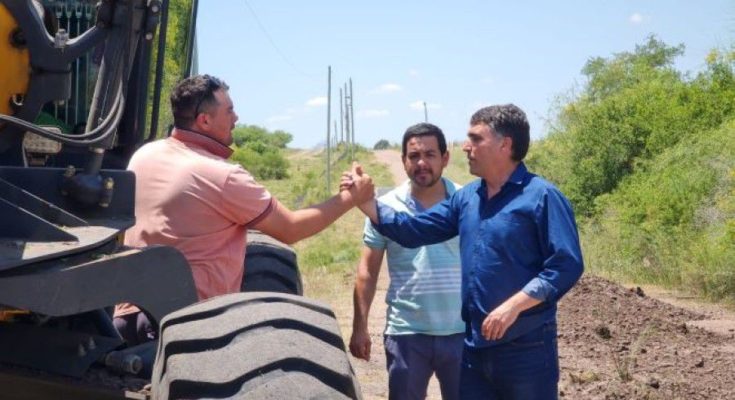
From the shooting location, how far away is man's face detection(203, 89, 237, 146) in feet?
14.6

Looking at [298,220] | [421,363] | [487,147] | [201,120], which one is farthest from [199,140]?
[421,363]

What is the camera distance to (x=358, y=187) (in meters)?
5.03

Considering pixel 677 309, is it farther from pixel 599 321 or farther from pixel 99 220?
pixel 99 220

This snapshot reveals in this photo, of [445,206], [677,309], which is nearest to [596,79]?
[677,309]

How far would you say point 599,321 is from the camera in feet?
43.3

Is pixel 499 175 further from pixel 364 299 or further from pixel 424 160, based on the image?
pixel 364 299

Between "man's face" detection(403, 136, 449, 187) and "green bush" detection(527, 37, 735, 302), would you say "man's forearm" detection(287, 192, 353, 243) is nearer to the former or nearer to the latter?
"man's face" detection(403, 136, 449, 187)

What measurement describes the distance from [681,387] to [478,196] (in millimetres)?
5161

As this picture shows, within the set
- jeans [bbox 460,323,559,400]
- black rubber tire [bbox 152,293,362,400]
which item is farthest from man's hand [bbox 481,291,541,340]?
black rubber tire [bbox 152,293,362,400]

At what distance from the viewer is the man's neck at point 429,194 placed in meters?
5.78

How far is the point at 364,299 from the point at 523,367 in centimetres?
144

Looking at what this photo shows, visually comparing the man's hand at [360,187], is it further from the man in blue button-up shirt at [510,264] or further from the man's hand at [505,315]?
the man's hand at [505,315]

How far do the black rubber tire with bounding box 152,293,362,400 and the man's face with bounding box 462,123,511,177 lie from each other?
5.09ft

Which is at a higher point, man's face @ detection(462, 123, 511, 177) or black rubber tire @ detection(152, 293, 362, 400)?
man's face @ detection(462, 123, 511, 177)
